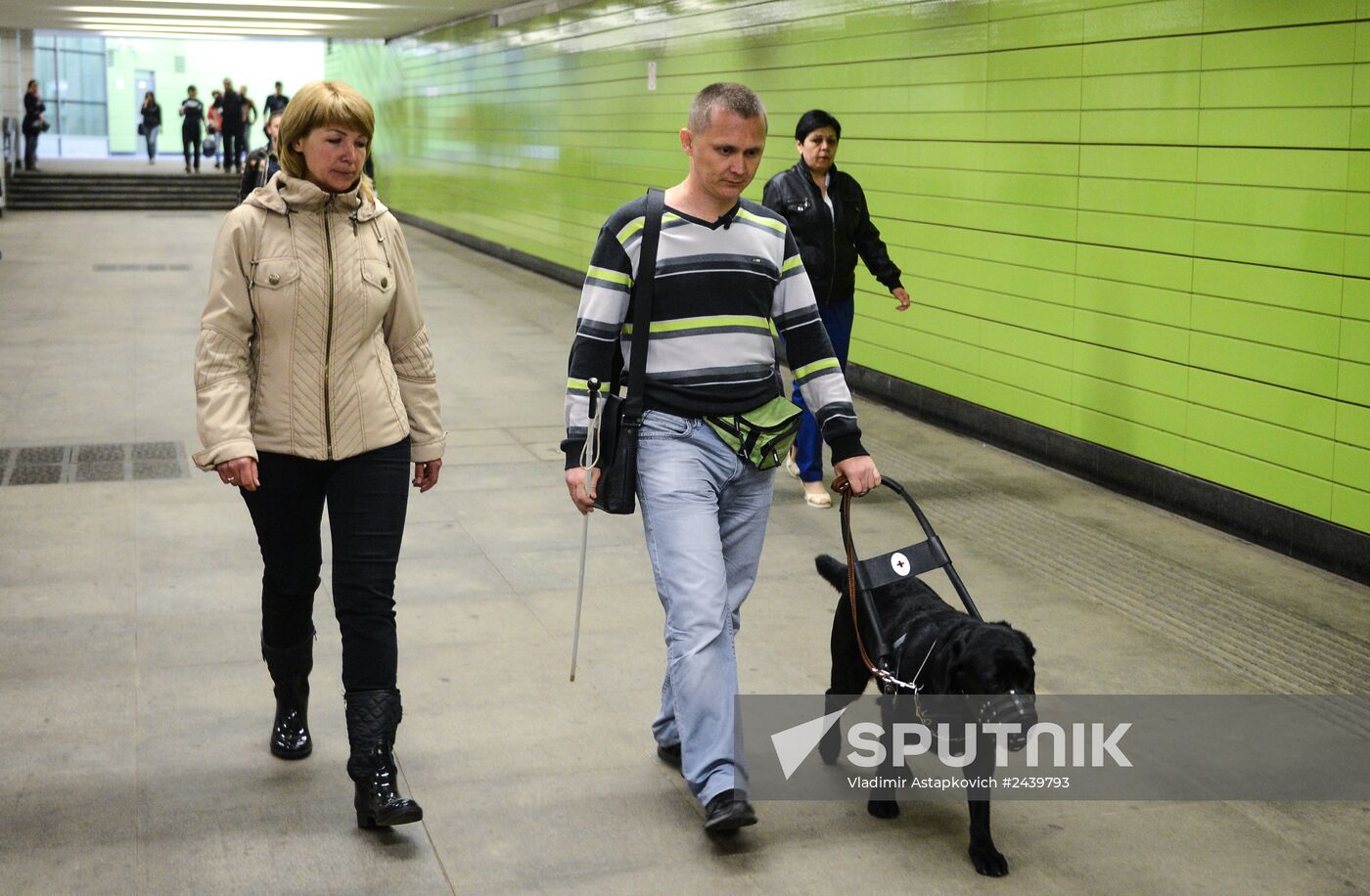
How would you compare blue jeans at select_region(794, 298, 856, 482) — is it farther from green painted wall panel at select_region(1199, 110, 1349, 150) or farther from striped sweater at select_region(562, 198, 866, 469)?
striped sweater at select_region(562, 198, 866, 469)

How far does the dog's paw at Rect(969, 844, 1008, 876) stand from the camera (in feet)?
10.9

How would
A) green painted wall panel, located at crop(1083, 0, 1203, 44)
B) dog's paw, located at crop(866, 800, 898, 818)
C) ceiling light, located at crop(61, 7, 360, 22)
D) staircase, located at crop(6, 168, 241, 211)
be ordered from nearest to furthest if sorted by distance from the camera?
dog's paw, located at crop(866, 800, 898, 818)
green painted wall panel, located at crop(1083, 0, 1203, 44)
ceiling light, located at crop(61, 7, 360, 22)
staircase, located at crop(6, 168, 241, 211)

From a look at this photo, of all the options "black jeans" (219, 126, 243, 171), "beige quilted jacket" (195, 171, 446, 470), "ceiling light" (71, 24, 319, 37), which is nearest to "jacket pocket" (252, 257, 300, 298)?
"beige quilted jacket" (195, 171, 446, 470)

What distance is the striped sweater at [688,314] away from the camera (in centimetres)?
343

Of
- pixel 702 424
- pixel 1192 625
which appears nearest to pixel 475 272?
pixel 1192 625

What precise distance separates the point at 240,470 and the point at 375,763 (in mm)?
751

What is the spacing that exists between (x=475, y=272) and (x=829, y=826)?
599 inches

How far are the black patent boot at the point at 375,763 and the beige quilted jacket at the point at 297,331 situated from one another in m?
0.59

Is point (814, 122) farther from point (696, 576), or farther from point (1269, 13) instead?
point (696, 576)

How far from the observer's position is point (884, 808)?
3633mm

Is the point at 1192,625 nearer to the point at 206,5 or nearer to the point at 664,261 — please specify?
the point at 664,261

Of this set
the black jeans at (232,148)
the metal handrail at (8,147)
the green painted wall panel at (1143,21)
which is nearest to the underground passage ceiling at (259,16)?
the metal handrail at (8,147)

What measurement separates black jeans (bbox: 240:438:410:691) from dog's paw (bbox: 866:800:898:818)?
3.97ft

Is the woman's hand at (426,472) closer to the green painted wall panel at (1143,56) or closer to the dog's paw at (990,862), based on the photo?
the dog's paw at (990,862)
